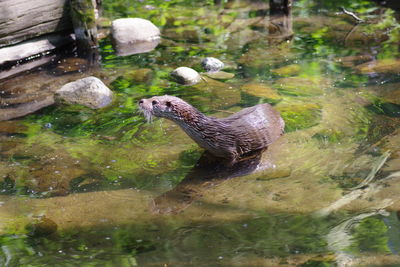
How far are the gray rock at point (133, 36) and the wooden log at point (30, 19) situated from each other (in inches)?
28.6

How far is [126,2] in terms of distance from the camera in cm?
1091

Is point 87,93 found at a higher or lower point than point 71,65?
higher

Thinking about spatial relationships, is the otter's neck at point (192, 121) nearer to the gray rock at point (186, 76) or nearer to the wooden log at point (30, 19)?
the gray rock at point (186, 76)

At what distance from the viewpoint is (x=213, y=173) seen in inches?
195

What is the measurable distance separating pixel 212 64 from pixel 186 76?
59 cm

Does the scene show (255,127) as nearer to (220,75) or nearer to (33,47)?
(220,75)

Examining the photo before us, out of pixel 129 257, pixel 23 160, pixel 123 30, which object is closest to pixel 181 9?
pixel 123 30

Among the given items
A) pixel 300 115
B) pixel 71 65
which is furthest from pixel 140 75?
pixel 300 115

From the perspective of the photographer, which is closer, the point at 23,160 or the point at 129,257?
the point at 129,257

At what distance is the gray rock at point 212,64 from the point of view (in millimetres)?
7473

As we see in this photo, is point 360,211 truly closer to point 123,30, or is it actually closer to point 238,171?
point 238,171

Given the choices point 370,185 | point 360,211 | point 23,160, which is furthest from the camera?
point 23,160

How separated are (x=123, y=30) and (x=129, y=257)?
18.3 feet

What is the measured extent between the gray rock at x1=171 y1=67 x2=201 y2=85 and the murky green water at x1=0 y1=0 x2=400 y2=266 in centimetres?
13
